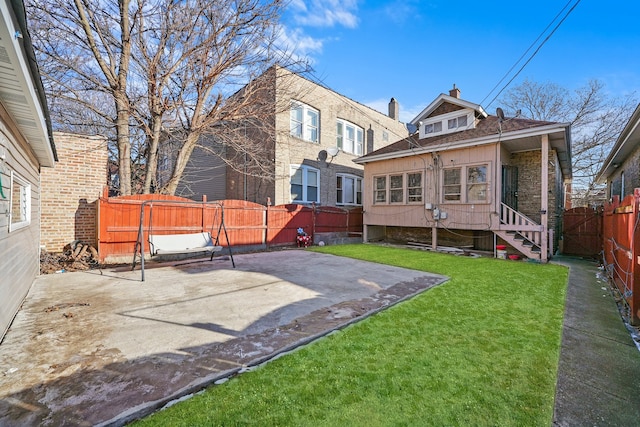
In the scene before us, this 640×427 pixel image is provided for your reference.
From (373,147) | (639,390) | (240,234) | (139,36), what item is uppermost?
(139,36)

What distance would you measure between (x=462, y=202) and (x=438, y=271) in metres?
4.10

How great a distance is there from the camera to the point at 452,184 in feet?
34.3

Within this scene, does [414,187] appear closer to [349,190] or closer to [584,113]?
[349,190]

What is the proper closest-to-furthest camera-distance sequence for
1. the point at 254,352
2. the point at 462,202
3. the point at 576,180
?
the point at 254,352
the point at 462,202
the point at 576,180

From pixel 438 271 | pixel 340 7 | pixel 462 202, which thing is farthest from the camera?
pixel 462 202

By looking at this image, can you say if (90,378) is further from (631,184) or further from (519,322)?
(631,184)

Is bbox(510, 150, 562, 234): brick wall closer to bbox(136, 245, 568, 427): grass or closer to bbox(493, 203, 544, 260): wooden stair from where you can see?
bbox(493, 203, 544, 260): wooden stair

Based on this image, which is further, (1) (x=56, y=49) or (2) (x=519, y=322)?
(1) (x=56, y=49)

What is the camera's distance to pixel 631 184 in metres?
8.24

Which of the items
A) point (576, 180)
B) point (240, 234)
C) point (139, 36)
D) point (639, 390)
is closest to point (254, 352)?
point (639, 390)

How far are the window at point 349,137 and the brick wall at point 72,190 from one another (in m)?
10.4

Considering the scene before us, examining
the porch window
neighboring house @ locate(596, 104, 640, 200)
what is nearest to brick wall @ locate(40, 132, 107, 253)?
the porch window

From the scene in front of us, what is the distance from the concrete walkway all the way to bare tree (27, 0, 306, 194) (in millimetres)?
9915

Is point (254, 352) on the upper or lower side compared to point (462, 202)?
lower
